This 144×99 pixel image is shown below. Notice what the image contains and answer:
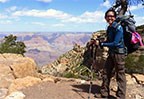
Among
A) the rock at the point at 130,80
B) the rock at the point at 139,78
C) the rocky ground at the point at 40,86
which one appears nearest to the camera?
the rocky ground at the point at 40,86

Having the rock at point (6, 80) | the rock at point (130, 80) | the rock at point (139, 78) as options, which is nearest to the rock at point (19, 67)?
Answer: the rock at point (6, 80)

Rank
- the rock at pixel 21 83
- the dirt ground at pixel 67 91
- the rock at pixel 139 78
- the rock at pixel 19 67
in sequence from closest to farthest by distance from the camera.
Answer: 1. the dirt ground at pixel 67 91
2. the rock at pixel 21 83
3. the rock at pixel 139 78
4. the rock at pixel 19 67

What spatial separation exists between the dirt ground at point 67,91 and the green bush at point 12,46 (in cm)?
1286

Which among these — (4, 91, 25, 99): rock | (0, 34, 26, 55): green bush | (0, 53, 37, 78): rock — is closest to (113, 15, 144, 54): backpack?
(4, 91, 25, 99): rock

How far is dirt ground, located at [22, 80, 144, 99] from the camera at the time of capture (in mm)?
10523

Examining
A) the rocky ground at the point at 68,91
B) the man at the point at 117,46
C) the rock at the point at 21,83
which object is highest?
the man at the point at 117,46

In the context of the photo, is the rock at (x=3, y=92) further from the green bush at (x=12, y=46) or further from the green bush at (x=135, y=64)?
the green bush at (x=12, y=46)

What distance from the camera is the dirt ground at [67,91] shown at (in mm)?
10523

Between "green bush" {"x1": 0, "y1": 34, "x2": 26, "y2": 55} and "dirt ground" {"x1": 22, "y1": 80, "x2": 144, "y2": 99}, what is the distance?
42.2 ft

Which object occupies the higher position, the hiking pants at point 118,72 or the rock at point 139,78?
the hiking pants at point 118,72

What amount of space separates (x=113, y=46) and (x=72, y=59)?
14279 mm

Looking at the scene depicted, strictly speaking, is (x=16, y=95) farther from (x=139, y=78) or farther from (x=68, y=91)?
(x=139, y=78)

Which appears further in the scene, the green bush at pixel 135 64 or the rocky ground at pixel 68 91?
the green bush at pixel 135 64

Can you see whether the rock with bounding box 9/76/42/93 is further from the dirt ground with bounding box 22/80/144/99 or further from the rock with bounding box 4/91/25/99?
the rock with bounding box 4/91/25/99
